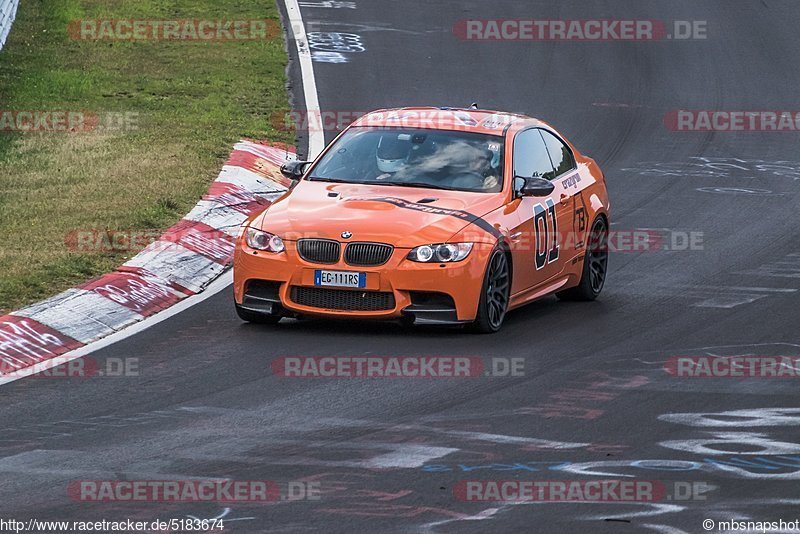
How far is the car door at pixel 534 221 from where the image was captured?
12242mm

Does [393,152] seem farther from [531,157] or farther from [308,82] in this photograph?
[308,82]

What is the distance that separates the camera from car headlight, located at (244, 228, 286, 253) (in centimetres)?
1162

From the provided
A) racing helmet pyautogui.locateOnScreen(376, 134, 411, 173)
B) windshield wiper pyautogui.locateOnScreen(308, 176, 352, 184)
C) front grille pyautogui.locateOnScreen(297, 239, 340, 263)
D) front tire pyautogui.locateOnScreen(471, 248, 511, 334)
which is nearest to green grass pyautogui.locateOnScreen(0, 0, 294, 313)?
windshield wiper pyautogui.locateOnScreen(308, 176, 352, 184)

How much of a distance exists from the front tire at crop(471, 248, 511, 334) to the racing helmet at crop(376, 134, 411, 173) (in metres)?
1.28

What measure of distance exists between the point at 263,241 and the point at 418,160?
159 cm

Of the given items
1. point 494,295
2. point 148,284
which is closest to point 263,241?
point 148,284

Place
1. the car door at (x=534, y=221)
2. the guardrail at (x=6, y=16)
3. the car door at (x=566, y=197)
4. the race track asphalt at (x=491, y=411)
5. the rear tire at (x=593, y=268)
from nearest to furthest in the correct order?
the race track asphalt at (x=491, y=411) < the car door at (x=534, y=221) < the car door at (x=566, y=197) < the rear tire at (x=593, y=268) < the guardrail at (x=6, y=16)

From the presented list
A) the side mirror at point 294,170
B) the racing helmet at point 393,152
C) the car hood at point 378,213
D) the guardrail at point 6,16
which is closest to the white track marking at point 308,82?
the guardrail at point 6,16

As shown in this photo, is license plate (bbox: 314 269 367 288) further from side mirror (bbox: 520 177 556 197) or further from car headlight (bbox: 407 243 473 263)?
side mirror (bbox: 520 177 556 197)

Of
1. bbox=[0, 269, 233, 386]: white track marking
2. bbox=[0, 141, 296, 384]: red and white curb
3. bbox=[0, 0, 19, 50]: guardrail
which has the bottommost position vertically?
bbox=[0, 269, 233, 386]: white track marking

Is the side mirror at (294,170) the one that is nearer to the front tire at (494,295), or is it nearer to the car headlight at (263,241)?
the car headlight at (263,241)

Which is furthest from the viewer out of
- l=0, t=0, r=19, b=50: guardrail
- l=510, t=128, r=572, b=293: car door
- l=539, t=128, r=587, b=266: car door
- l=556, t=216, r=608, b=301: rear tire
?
l=0, t=0, r=19, b=50: guardrail

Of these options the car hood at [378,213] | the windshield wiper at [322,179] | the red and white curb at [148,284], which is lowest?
the red and white curb at [148,284]

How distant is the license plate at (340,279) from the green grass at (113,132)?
212 cm
